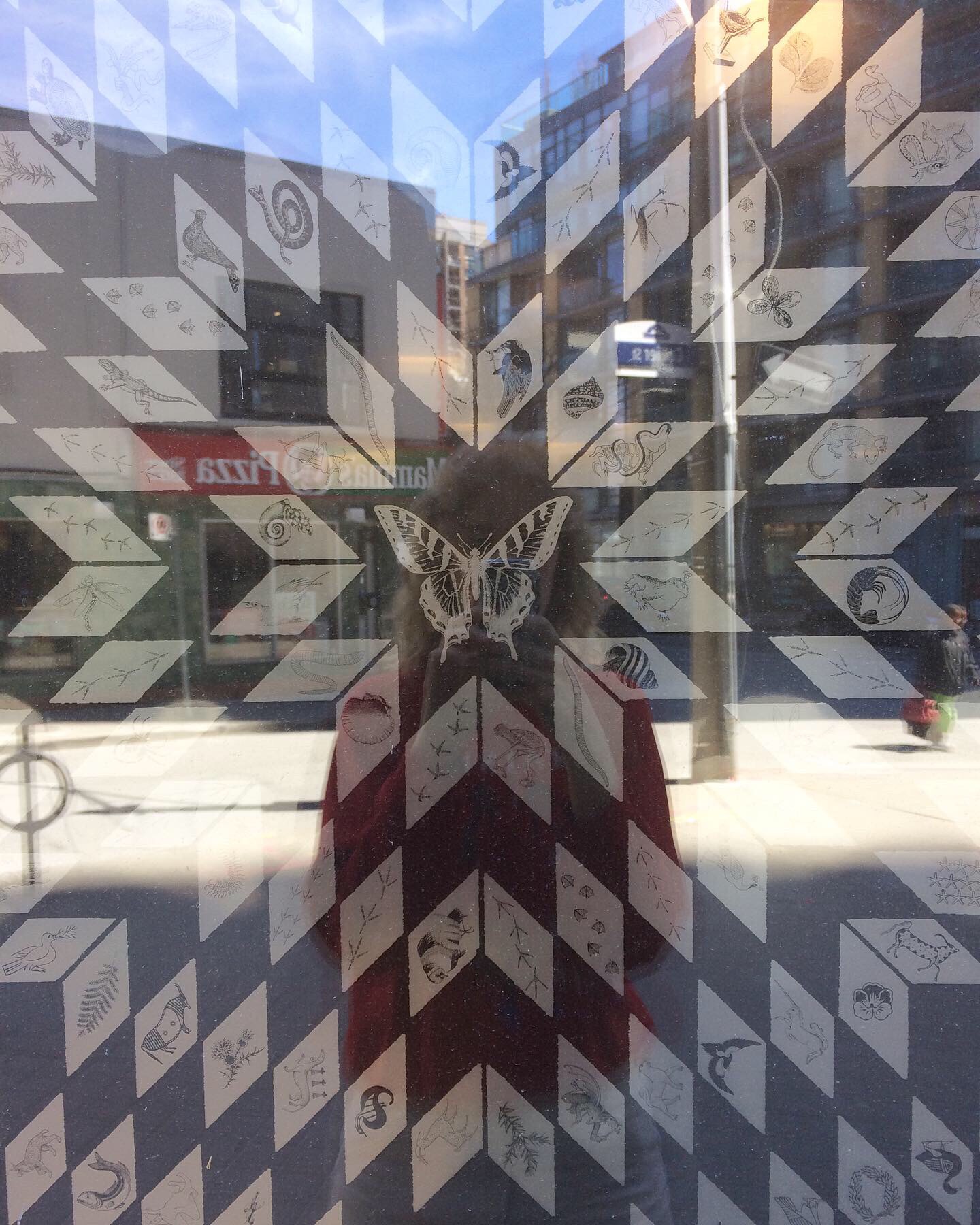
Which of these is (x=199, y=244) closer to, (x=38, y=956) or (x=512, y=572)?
(x=512, y=572)

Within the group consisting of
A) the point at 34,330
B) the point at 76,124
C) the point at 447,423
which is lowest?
the point at 447,423

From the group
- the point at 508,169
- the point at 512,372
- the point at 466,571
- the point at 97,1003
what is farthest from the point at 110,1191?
the point at 508,169

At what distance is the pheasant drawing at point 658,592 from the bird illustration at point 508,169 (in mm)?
476

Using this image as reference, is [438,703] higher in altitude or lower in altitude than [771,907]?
higher

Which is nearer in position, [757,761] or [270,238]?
[270,238]

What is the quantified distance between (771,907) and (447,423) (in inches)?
29.0

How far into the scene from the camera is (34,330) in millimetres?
885

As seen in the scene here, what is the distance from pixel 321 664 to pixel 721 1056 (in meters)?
0.72

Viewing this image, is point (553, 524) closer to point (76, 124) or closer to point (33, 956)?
point (76, 124)

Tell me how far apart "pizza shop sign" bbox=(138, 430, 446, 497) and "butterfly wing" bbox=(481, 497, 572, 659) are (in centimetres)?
12

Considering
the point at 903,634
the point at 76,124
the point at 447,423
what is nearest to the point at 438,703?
the point at 447,423

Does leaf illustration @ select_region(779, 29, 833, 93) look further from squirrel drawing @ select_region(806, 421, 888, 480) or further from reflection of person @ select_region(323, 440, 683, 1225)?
reflection of person @ select_region(323, 440, 683, 1225)

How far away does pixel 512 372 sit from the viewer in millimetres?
865

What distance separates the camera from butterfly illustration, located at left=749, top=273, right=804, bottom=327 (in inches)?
35.0
